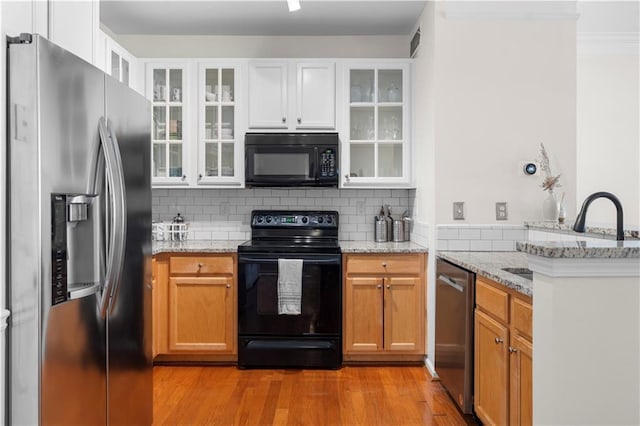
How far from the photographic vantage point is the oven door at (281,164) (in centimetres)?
371

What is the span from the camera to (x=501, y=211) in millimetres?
3209

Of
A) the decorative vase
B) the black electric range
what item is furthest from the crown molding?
the black electric range

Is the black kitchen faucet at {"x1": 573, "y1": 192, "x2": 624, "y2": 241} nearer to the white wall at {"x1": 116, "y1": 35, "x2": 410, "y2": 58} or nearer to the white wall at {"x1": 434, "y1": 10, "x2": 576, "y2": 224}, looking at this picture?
the white wall at {"x1": 434, "y1": 10, "x2": 576, "y2": 224}

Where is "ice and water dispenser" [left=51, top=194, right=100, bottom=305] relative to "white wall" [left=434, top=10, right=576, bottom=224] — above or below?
below

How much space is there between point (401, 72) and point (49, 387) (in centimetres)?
317

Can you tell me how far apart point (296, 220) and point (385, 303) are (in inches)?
40.8

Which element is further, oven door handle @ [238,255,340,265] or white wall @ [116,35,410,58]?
white wall @ [116,35,410,58]

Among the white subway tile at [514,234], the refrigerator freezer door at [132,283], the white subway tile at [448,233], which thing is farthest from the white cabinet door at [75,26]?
the white subway tile at [514,234]

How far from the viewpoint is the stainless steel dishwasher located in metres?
2.51

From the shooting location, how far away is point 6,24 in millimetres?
1517

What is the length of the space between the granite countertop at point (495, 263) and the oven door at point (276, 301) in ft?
2.80

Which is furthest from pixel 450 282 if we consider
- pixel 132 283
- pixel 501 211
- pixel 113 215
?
pixel 113 215

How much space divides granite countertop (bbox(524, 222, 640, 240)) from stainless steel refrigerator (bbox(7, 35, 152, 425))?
1785 millimetres

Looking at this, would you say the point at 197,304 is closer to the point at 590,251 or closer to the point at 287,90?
the point at 287,90
